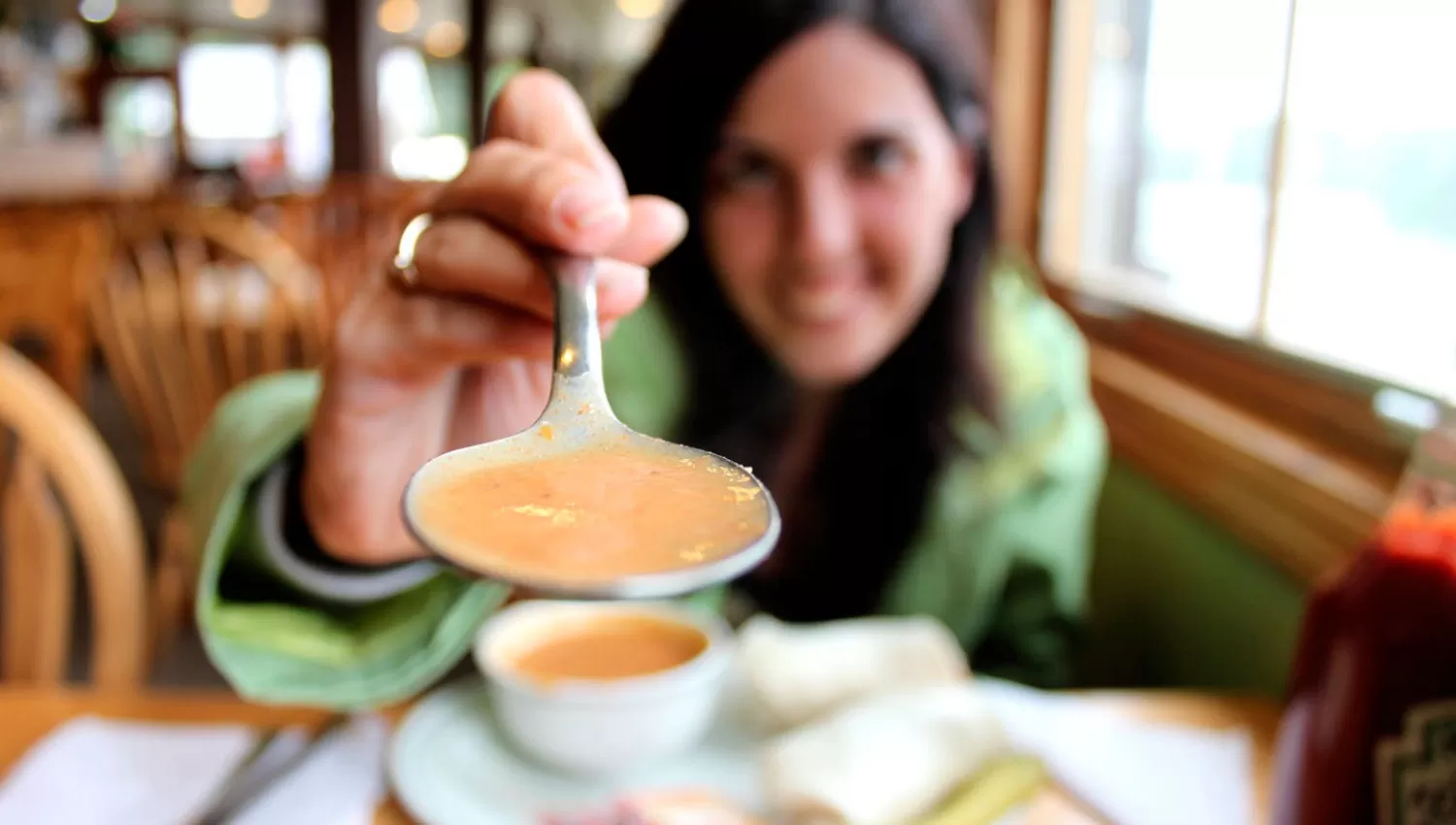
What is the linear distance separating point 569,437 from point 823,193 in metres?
0.12

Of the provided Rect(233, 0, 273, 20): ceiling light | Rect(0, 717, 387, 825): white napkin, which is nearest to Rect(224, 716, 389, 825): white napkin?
Rect(0, 717, 387, 825): white napkin

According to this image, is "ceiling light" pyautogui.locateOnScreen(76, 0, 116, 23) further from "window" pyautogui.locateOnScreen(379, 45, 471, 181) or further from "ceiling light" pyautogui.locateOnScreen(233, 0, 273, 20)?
"window" pyautogui.locateOnScreen(379, 45, 471, 181)

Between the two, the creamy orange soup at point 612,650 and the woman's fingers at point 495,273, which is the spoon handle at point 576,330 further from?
the creamy orange soup at point 612,650

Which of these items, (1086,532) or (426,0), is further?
(1086,532)

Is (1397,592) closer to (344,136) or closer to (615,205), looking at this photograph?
(615,205)

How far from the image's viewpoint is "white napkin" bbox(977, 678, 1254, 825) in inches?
17.6

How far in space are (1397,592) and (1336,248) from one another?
0.37 m

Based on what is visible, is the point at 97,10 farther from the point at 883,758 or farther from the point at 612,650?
the point at 883,758

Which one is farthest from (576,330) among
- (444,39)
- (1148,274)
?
(1148,274)

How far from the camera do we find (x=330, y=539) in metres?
0.34

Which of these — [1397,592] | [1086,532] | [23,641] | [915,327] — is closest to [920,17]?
[915,327]

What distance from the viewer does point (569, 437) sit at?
0.68ft

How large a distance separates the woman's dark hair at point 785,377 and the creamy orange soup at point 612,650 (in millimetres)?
47

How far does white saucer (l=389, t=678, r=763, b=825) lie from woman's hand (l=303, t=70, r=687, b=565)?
212 millimetres
